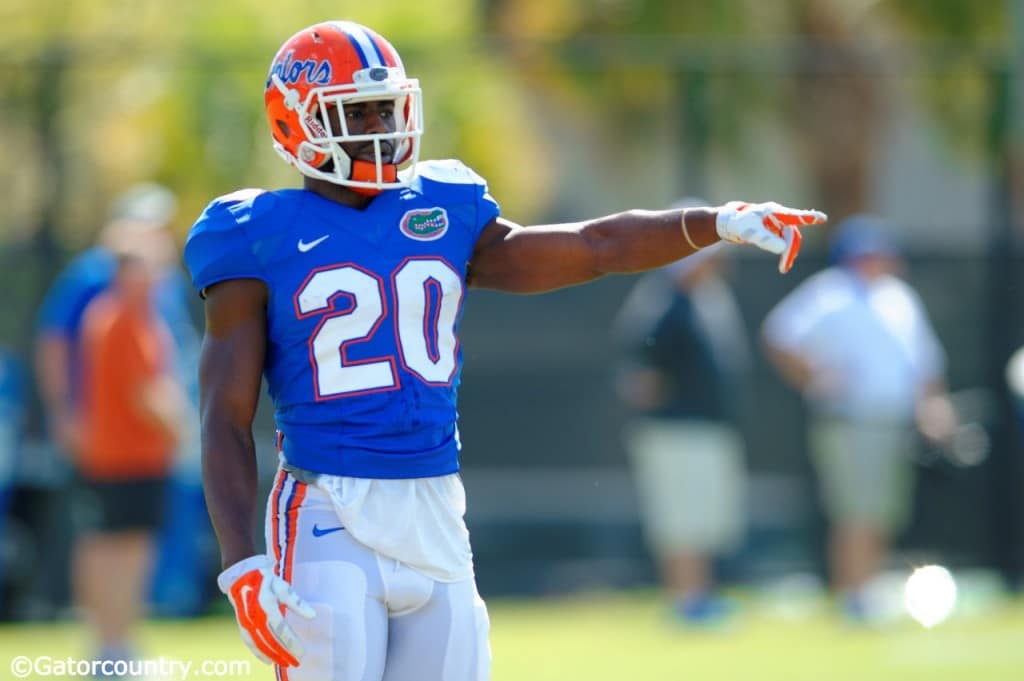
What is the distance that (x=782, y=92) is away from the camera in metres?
11.3

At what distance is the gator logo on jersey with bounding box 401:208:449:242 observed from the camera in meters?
3.59

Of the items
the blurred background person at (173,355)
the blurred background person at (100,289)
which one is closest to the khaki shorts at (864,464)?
the blurred background person at (173,355)

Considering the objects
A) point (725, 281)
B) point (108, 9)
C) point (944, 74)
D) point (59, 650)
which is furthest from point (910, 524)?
point (108, 9)

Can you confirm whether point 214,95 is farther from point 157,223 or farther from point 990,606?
point 990,606

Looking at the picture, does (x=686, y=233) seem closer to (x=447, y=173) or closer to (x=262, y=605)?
(x=447, y=173)

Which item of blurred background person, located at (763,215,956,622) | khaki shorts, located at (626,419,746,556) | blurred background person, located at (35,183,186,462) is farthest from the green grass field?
blurred background person, located at (35,183,186,462)

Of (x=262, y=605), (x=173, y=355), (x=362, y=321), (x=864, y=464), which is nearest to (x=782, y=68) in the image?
(x=864, y=464)

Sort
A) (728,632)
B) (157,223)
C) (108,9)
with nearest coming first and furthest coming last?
(157,223), (728,632), (108,9)

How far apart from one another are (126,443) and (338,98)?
395 cm

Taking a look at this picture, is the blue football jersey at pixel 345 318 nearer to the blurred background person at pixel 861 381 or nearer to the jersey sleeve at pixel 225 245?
the jersey sleeve at pixel 225 245

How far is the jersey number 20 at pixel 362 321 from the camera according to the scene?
347 cm

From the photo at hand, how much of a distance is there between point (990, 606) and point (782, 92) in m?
3.71

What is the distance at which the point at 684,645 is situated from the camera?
26.7ft

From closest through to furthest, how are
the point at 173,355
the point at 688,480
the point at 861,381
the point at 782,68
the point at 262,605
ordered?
the point at 262,605 < the point at 173,355 < the point at 688,480 < the point at 861,381 < the point at 782,68
